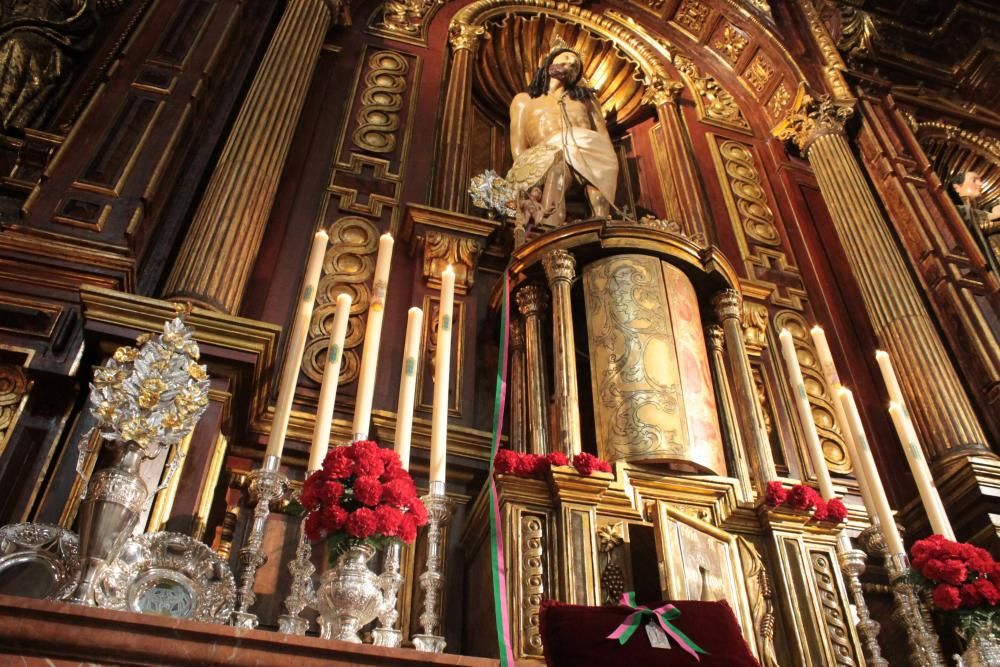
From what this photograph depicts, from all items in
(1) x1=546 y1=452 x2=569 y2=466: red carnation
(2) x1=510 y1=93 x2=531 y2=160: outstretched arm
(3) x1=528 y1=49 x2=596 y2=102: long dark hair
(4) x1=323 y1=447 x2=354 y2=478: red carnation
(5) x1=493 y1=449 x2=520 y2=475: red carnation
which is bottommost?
(4) x1=323 y1=447 x2=354 y2=478: red carnation

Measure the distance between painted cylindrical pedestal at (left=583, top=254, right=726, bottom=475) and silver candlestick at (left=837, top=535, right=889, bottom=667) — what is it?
523mm

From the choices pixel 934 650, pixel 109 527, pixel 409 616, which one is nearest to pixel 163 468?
pixel 109 527

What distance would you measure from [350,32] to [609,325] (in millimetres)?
3420

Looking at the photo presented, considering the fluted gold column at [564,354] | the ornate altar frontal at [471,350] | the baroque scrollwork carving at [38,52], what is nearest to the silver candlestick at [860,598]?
the ornate altar frontal at [471,350]

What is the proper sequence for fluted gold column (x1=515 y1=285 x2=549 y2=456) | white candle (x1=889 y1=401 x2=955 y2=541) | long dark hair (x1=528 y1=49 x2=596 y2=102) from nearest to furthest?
1. white candle (x1=889 y1=401 x2=955 y2=541)
2. fluted gold column (x1=515 y1=285 x2=549 y2=456)
3. long dark hair (x1=528 y1=49 x2=596 y2=102)

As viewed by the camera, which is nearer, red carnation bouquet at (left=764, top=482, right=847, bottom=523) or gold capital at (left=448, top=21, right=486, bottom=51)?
red carnation bouquet at (left=764, top=482, right=847, bottom=523)

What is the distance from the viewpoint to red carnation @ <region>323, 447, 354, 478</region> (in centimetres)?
246

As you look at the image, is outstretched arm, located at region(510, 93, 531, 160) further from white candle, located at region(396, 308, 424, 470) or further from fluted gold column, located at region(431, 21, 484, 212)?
white candle, located at region(396, 308, 424, 470)

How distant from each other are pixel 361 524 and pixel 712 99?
5.49m

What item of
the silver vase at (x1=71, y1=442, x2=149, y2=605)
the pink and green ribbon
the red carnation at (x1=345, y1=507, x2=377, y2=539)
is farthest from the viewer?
the red carnation at (x1=345, y1=507, x2=377, y2=539)

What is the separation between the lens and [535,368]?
384 centimetres

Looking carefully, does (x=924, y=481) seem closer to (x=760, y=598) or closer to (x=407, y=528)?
(x=760, y=598)

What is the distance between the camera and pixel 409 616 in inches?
122

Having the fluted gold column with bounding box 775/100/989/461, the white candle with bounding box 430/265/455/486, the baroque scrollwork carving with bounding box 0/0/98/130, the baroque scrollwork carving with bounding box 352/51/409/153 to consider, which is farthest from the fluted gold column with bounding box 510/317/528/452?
the baroque scrollwork carving with bounding box 0/0/98/130
